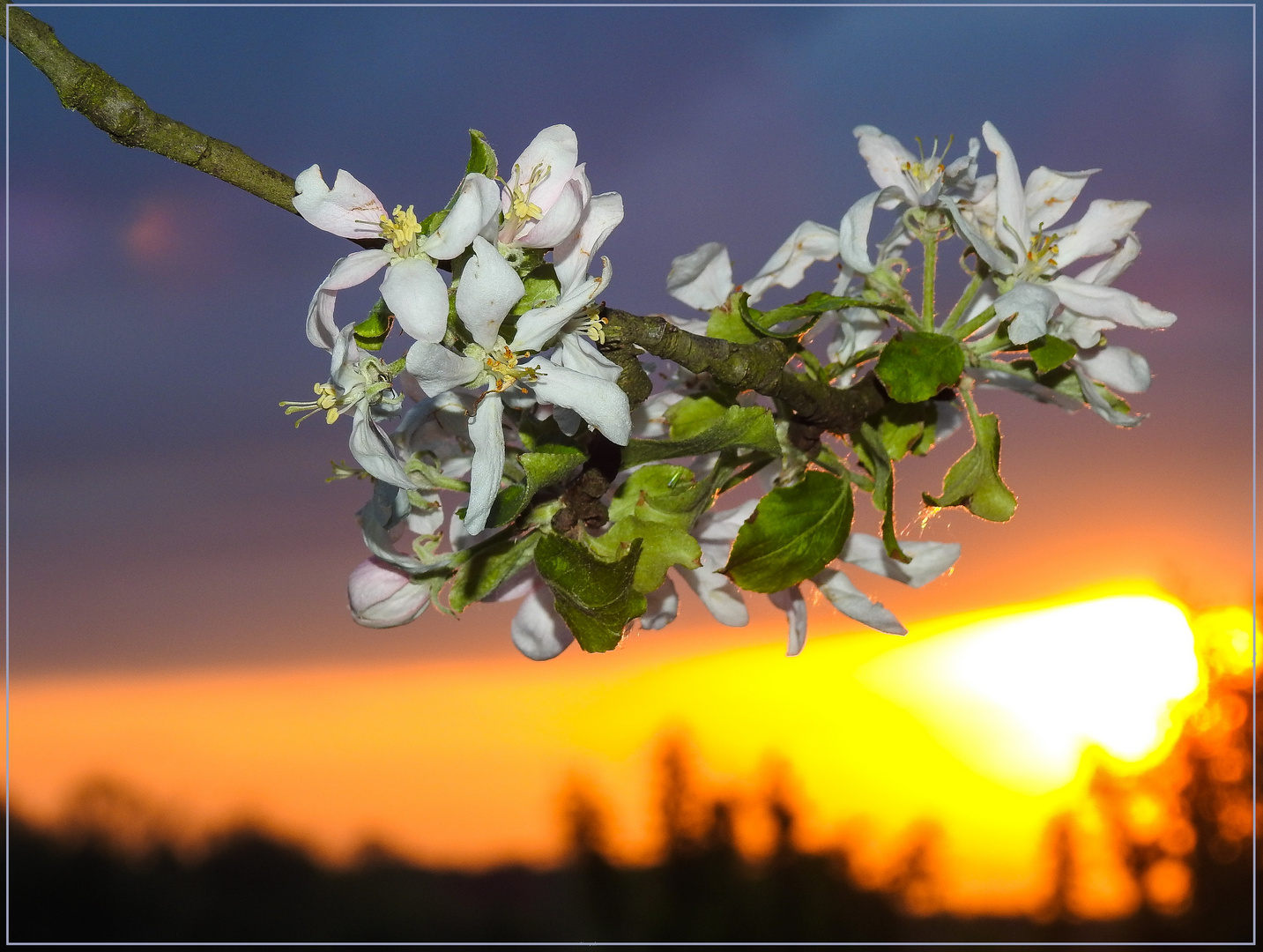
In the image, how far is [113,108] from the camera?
27.4 inches

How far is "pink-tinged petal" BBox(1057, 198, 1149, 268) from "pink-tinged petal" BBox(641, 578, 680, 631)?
594mm

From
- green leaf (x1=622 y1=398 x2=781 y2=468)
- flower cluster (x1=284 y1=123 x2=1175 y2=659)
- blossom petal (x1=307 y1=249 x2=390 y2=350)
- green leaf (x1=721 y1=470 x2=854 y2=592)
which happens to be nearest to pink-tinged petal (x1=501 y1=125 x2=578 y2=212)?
flower cluster (x1=284 y1=123 x2=1175 y2=659)

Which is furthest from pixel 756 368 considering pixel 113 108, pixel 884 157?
pixel 113 108

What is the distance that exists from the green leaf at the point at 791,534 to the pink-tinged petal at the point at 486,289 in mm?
371

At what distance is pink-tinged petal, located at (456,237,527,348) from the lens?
71cm

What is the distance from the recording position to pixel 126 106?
697 mm

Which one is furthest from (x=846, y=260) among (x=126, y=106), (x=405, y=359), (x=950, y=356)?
(x=126, y=106)

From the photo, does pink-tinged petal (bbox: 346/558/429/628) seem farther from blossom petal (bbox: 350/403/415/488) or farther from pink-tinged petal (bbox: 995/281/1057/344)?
pink-tinged petal (bbox: 995/281/1057/344)

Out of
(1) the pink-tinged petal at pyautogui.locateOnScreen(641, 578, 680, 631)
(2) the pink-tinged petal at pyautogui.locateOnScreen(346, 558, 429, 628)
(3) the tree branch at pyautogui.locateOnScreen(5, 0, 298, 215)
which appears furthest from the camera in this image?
(1) the pink-tinged petal at pyautogui.locateOnScreen(641, 578, 680, 631)

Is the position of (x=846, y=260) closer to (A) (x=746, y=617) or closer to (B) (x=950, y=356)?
(B) (x=950, y=356)

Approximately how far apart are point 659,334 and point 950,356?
38 centimetres

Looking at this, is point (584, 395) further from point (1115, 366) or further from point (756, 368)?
point (1115, 366)

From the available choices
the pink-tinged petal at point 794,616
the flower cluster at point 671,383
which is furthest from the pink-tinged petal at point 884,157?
the pink-tinged petal at point 794,616

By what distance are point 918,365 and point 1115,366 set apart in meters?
0.30
